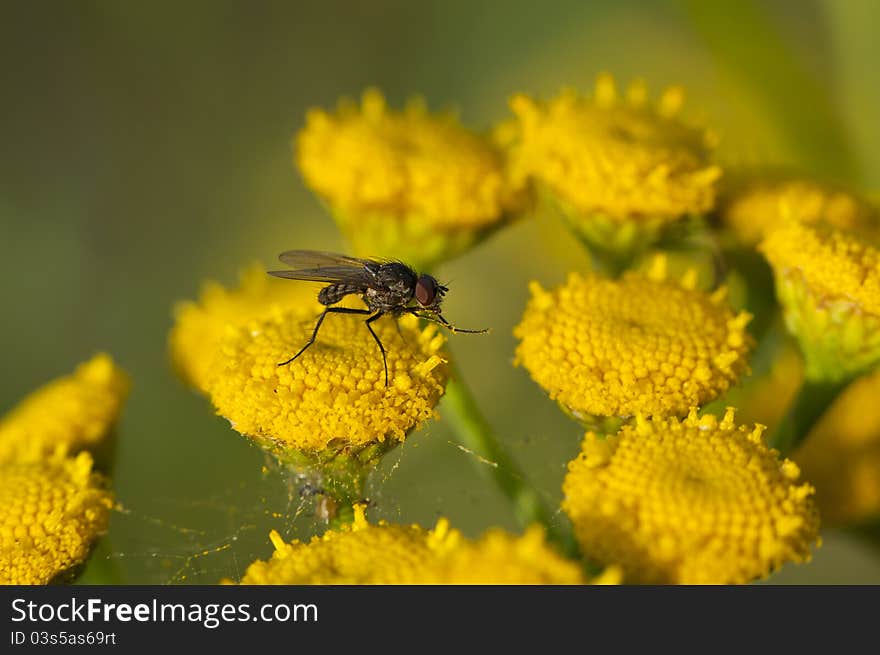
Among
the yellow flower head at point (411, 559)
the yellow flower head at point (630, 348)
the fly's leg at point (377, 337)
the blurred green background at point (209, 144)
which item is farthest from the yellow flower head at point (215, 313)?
the blurred green background at point (209, 144)

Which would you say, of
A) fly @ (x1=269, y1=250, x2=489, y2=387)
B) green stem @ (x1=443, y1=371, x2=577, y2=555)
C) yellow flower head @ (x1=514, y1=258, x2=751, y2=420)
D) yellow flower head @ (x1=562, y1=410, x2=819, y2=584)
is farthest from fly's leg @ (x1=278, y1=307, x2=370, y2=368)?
yellow flower head @ (x1=562, y1=410, x2=819, y2=584)

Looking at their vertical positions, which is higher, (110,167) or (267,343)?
(110,167)

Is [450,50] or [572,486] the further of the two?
[450,50]

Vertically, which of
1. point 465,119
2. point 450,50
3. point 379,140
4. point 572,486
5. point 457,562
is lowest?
point 457,562

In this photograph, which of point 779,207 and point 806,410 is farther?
point 779,207

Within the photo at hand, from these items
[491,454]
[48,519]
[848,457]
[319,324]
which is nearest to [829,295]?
[848,457]

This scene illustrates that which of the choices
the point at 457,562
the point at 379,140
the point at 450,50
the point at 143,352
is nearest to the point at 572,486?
the point at 457,562

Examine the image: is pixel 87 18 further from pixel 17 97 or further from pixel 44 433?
pixel 44 433

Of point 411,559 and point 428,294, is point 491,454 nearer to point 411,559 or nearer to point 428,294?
point 428,294

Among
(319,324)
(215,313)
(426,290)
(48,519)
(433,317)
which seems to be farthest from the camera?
(215,313)
